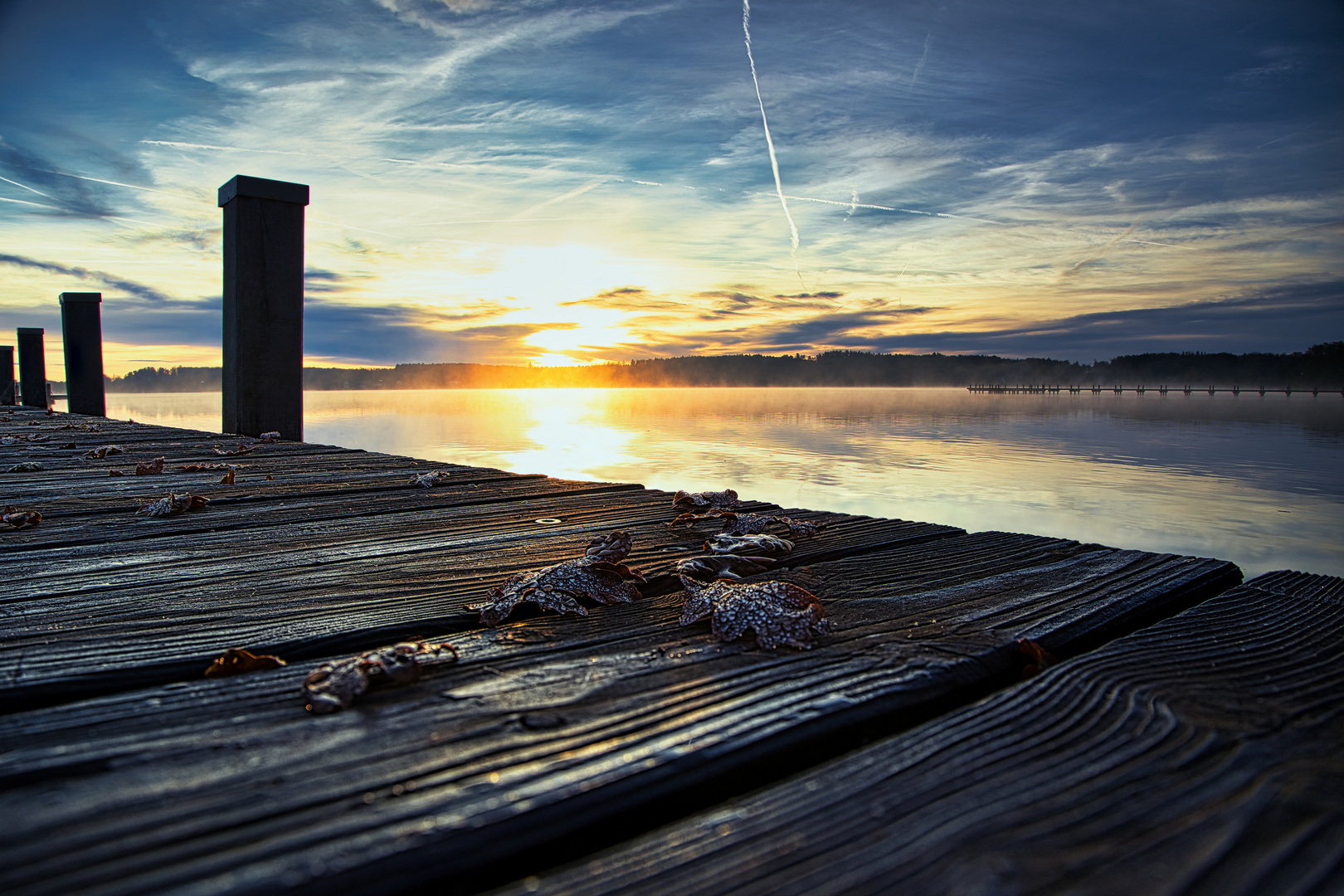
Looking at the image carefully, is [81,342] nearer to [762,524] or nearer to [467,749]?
[762,524]

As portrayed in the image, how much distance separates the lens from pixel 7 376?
18.3 metres

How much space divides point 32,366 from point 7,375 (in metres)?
2.70

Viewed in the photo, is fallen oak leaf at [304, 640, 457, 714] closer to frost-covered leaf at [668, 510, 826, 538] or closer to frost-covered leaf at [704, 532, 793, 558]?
frost-covered leaf at [704, 532, 793, 558]

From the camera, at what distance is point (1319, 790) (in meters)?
0.85

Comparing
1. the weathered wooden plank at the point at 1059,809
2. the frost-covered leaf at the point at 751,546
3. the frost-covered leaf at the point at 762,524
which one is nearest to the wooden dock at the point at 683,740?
the weathered wooden plank at the point at 1059,809

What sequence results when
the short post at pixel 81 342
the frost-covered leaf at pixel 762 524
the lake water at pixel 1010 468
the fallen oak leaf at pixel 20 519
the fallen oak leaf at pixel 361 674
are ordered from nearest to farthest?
the fallen oak leaf at pixel 361 674, the frost-covered leaf at pixel 762 524, the fallen oak leaf at pixel 20 519, the short post at pixel 81 342, the lake water at pixel 1010 468

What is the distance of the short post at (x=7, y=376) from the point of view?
703 inches

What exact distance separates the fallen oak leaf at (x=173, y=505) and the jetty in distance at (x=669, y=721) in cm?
59

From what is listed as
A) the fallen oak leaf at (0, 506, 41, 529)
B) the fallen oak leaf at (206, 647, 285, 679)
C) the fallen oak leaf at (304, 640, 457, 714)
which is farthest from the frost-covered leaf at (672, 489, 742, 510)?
the fallen oak leaf at (0, 506, 41, 529)

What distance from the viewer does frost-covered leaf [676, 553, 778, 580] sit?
1782 millimetres

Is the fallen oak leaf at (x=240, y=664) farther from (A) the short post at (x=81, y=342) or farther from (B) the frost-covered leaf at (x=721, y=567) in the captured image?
(A) the short post at (x=81, y=342)

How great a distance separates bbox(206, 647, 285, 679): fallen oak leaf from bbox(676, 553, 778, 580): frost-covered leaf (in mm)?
870

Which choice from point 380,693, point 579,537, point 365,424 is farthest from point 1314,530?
point 365,424

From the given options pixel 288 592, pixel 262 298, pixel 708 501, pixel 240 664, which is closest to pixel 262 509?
pixel 288 592
